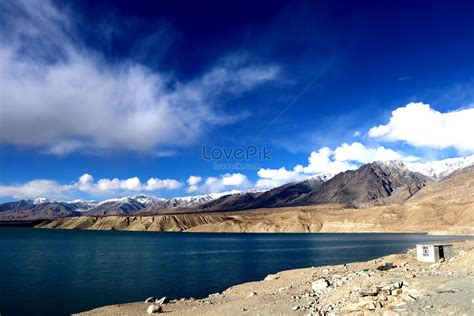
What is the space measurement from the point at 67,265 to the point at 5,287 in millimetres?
21930

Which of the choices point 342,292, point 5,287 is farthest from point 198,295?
point 5,287

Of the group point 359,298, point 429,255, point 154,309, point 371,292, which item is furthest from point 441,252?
point 154,309

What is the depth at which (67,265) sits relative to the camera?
2633 inches

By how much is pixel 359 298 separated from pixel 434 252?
27.4 metres

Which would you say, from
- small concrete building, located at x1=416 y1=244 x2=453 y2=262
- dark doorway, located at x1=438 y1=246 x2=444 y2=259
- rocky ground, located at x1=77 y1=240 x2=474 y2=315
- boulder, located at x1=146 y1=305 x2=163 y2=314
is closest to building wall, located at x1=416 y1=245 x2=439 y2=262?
small concrete building, located at x1=416 y1=244 x2=453 y2=262

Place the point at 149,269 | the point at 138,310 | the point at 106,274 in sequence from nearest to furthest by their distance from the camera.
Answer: the point at 138,310 < the point at 106,274 < the point at 149,269

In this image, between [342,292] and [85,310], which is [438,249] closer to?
[342,292]

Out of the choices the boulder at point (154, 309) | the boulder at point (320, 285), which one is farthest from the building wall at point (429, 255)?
the boulder at point (154, 309)

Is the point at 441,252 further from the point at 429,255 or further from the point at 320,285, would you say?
the point at 320,285

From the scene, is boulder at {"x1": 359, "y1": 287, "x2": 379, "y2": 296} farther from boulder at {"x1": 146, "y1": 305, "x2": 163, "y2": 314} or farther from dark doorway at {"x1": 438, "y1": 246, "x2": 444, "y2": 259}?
dark doorway at {"x1": 438, "y1": 246, "x2": 444, "y2": 259}

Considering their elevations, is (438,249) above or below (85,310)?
above

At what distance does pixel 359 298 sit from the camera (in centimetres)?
2234

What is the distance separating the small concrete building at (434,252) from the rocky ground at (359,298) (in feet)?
44.1

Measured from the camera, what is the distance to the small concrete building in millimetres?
44812
